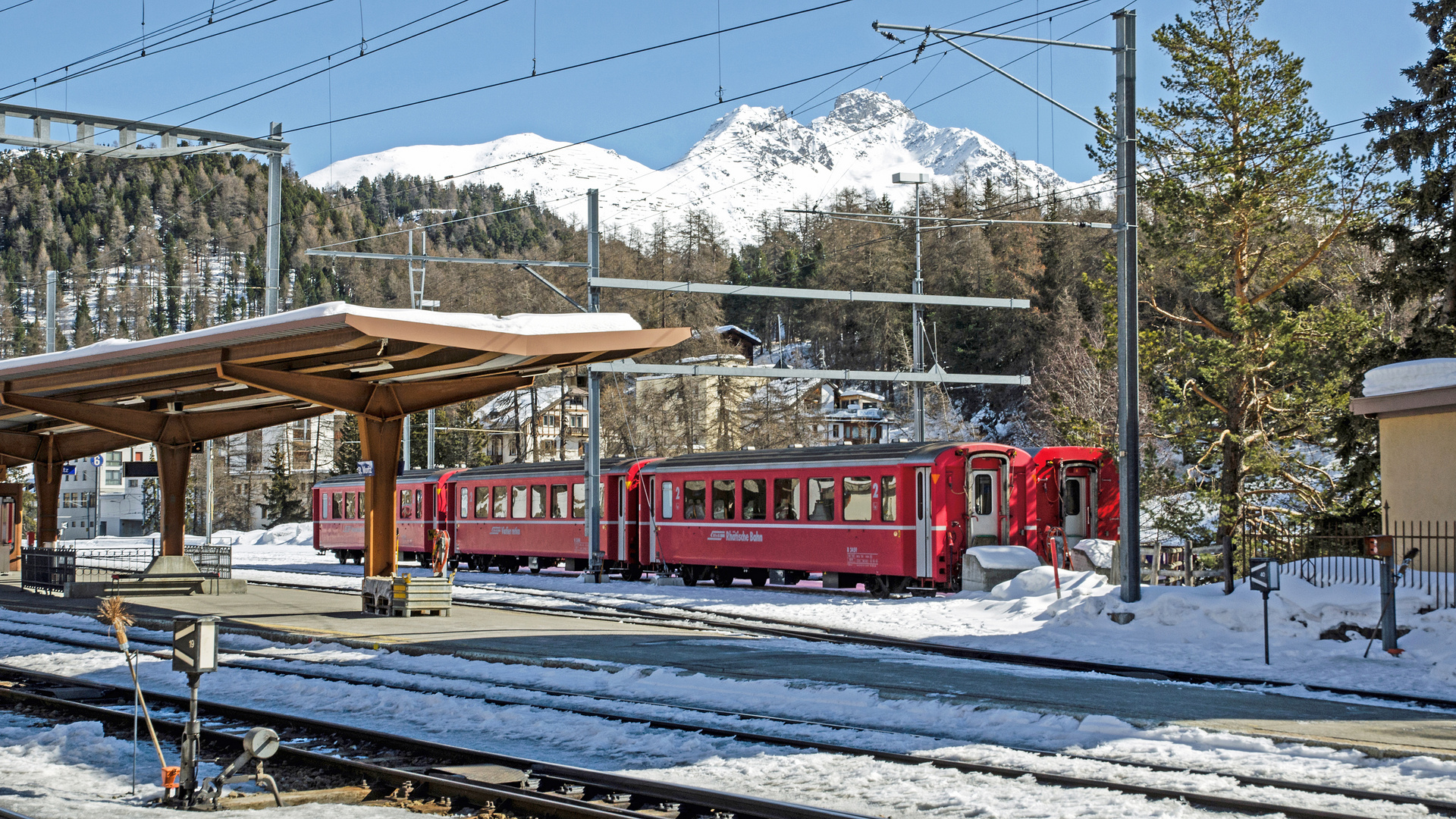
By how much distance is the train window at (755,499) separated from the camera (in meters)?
26.5

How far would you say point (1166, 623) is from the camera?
58.5 feet

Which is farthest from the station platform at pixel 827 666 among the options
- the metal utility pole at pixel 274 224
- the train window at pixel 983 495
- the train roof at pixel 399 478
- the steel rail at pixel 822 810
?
the train roof at pixel 399 478

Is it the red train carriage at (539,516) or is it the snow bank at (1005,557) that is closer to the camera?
the snow bank at (1005,557)

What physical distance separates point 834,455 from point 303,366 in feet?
33.3

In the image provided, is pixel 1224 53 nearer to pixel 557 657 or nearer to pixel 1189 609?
pixel 1189 609

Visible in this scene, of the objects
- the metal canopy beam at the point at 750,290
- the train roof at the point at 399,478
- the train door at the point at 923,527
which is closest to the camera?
the train door at the point at 923,527

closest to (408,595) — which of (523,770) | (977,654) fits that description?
(977,654)

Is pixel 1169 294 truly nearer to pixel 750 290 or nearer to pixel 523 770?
pixel 750 290

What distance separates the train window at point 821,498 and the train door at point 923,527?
210cm

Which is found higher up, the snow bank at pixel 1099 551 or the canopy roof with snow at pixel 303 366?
the canopy roof with snow at pixel 303 366

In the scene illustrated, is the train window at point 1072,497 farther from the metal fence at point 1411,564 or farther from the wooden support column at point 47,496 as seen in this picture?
the wooden support column at point 47,496

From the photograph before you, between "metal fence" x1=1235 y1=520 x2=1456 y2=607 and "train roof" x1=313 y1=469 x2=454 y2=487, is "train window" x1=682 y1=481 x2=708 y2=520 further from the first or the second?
"metal fence" x1=1235 y1=520 x2=1456 y2=607

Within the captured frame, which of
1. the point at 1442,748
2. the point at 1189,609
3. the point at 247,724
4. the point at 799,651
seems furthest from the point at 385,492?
the point at 1442,748

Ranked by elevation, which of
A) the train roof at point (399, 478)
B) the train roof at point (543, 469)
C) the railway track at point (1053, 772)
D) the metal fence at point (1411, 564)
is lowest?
the railway track at point (1053, 772)
